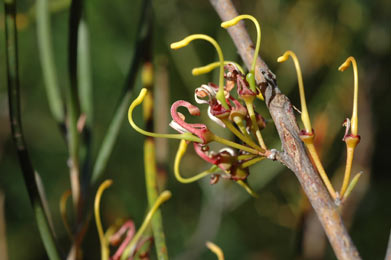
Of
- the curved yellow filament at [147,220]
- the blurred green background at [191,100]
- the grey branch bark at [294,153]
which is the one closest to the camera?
the grey branch bark at [294,153]

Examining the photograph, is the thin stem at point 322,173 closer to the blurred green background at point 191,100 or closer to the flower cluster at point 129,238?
the flower cluster at point 129,238

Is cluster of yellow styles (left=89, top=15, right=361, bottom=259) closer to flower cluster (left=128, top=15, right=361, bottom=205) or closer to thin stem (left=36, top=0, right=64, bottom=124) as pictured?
flower cluster (left=128, top=15, right=361, bottom=205)

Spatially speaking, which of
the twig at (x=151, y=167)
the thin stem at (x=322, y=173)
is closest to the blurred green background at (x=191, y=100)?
the twig at (x=151, y=167)

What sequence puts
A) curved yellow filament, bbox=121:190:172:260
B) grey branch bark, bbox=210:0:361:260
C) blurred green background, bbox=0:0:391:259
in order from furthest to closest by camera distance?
blurred green background, bbox=0:0:391:259
curved yellow filament, bbox=121:190:172:260
grey branch bark, bbox=210:0:361:260

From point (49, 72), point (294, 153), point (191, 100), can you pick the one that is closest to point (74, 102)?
point (49, 72)

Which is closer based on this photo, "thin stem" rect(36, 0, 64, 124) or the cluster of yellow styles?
the cluster of yellow styles

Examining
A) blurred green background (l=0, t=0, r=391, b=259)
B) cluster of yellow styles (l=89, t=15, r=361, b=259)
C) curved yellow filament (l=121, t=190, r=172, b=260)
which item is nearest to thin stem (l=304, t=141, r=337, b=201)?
cluster of yellow styles (l=89, t=15, r=361, b=259)

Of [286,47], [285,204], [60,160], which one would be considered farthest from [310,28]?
[60,160]

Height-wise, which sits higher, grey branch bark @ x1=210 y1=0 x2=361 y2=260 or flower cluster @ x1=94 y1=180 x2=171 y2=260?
grey branch bark @ x1=210 y1=0 x2=361 y2=260
